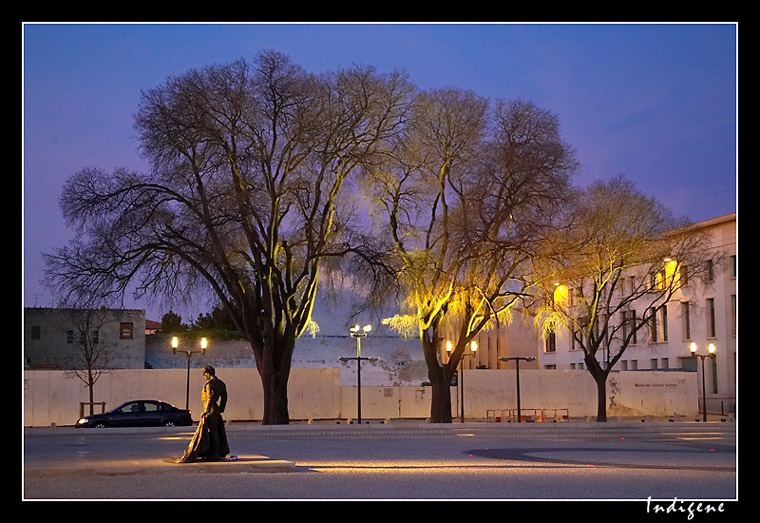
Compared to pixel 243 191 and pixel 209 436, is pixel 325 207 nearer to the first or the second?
pixel 243 191

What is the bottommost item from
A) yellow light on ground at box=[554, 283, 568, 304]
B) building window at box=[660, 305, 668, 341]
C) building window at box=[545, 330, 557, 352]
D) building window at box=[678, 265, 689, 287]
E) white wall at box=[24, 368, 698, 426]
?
white wall at box=[24, 368, 698, 426]

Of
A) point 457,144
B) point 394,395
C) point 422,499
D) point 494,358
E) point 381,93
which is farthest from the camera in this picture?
point 494,358

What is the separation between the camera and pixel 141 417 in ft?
137

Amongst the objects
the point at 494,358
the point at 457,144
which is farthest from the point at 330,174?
the point at 494,358

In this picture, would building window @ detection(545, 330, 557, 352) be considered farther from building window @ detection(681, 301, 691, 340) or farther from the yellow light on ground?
the yellow light on ground

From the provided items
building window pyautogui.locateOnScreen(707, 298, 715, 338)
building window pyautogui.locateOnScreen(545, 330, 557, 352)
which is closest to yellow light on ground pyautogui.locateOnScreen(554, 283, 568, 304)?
building window pyautogui.locateOnScreen(707, 298, 715, 338)

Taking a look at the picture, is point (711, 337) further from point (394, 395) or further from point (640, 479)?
point (640, 479)

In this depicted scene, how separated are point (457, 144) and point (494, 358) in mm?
48476

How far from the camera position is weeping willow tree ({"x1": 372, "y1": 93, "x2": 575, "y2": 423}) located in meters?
40.8

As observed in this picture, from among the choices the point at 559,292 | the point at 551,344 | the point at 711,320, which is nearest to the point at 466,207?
the point at 559,292

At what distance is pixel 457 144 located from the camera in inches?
1693

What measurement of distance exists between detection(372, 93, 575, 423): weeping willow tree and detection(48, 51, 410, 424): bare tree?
245 centimetres

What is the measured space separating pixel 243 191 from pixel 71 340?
118 feet

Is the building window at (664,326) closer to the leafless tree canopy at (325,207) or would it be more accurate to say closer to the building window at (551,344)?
the building window at (551,344)
